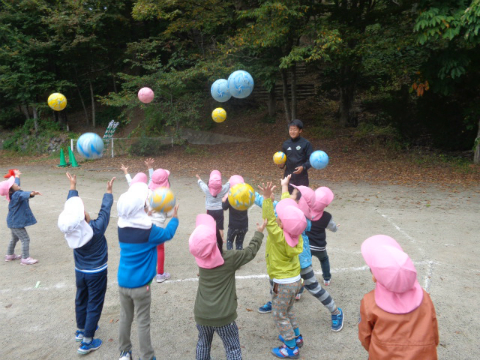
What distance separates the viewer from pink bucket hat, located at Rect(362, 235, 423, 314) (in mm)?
2383

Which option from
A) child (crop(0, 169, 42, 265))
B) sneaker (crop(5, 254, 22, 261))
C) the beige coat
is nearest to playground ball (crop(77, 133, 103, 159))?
child (crop(0, 169, 42, 265))

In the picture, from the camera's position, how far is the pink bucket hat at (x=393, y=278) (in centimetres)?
238

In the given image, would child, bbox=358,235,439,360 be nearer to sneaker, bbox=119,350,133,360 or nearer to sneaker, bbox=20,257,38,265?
sneaker, bbox=119,350,133,360

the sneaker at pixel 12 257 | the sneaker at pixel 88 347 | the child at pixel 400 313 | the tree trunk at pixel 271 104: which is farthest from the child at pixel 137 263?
the tree trunk at pixel 271 104

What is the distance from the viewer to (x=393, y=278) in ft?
7.83

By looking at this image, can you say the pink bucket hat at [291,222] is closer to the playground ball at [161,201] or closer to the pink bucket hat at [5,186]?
the playground ball at [161,201]

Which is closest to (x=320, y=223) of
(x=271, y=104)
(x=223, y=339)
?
(x=223, y=339)

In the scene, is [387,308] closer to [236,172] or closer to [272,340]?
[272,340]

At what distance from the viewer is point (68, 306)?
4.77 meters

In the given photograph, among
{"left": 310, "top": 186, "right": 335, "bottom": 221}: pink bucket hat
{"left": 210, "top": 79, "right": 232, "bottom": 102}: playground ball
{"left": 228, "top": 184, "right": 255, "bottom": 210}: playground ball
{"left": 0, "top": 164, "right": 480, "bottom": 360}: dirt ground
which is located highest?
{"left": 210, "top": 79, "right": 232, "bottom": 102}: playground ball

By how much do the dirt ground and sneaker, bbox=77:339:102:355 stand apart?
0.09m

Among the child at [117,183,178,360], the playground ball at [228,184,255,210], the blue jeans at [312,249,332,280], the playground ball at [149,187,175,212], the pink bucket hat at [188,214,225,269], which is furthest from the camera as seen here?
the blue jeans at [312,249,332,280]

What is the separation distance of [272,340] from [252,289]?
3.73 ft

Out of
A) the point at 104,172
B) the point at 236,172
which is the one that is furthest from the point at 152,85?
the point at 236,172
